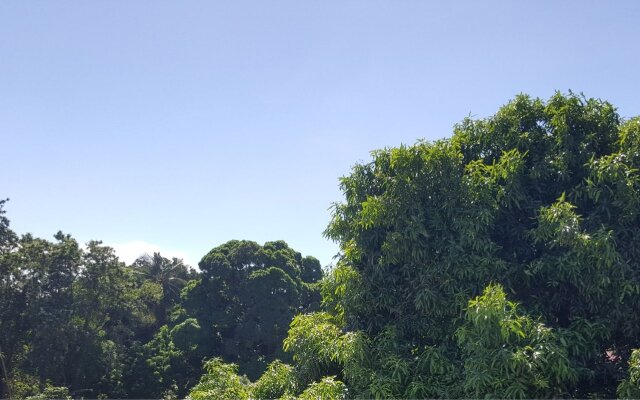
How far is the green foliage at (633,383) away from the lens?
251 inches

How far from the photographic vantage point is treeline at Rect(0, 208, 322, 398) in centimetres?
2044

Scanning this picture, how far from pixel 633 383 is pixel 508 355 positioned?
4.91ft

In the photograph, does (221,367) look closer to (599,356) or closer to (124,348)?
(599,356)

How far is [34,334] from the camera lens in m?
20.2

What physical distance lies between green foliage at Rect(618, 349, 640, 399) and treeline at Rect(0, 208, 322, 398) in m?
16.2

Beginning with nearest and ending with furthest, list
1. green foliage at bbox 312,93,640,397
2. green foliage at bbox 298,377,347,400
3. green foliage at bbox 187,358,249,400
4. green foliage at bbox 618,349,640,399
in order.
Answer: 1. green foliage at bbox 618,349,640,399
2. green foliage at bbox 312,93,640,397
3. green foliage at bbox 298,377,347,400
4. green foliage at bbox 187,358,249,400

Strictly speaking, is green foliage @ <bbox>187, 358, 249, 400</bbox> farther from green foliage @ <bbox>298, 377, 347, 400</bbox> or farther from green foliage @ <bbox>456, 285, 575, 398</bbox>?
green foliage @ <bbox>456, 285, 575, 398</bbox>

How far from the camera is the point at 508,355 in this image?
634cm

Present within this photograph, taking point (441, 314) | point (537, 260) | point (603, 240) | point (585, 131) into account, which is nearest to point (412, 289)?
point (441, 314)

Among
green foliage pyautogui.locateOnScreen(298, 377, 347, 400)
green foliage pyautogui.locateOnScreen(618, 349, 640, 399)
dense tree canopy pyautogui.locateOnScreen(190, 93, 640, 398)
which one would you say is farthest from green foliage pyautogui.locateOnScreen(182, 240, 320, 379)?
green foliage pyautogui.locateOnScreen(618, 349, 640, 399)

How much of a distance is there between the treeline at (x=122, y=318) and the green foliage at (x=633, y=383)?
16.2m

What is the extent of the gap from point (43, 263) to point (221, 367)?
46.4 feet

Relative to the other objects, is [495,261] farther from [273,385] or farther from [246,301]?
[246,301]

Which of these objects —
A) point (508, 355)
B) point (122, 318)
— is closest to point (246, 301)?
point (122, 318)
